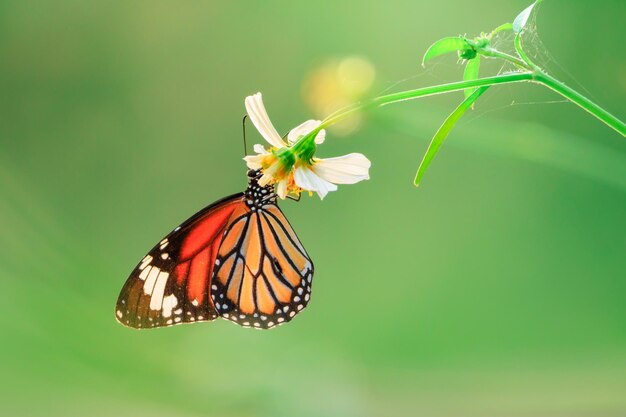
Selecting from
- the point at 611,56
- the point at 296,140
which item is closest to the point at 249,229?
the point at 296,140

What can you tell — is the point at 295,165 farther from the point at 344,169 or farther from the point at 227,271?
the point at 227,271

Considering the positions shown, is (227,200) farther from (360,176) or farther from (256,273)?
(360,176)

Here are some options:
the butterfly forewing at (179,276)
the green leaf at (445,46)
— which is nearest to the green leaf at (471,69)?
the green leaf at (445,46)

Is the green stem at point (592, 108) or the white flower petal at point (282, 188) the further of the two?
the white flower petal at point (282, 188)

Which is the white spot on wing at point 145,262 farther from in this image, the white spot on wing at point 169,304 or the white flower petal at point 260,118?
the white flower petal at point 260,118

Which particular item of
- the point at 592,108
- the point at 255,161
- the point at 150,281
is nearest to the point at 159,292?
the point at 150,281

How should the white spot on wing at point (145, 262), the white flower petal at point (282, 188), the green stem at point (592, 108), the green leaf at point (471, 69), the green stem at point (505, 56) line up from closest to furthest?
the green stem at point (592, 108), the green stem at point (505, 56), the green leaf at point (471, 69), the white flower petal at point (282, 188), the white spot on wing at point (145, 262)
